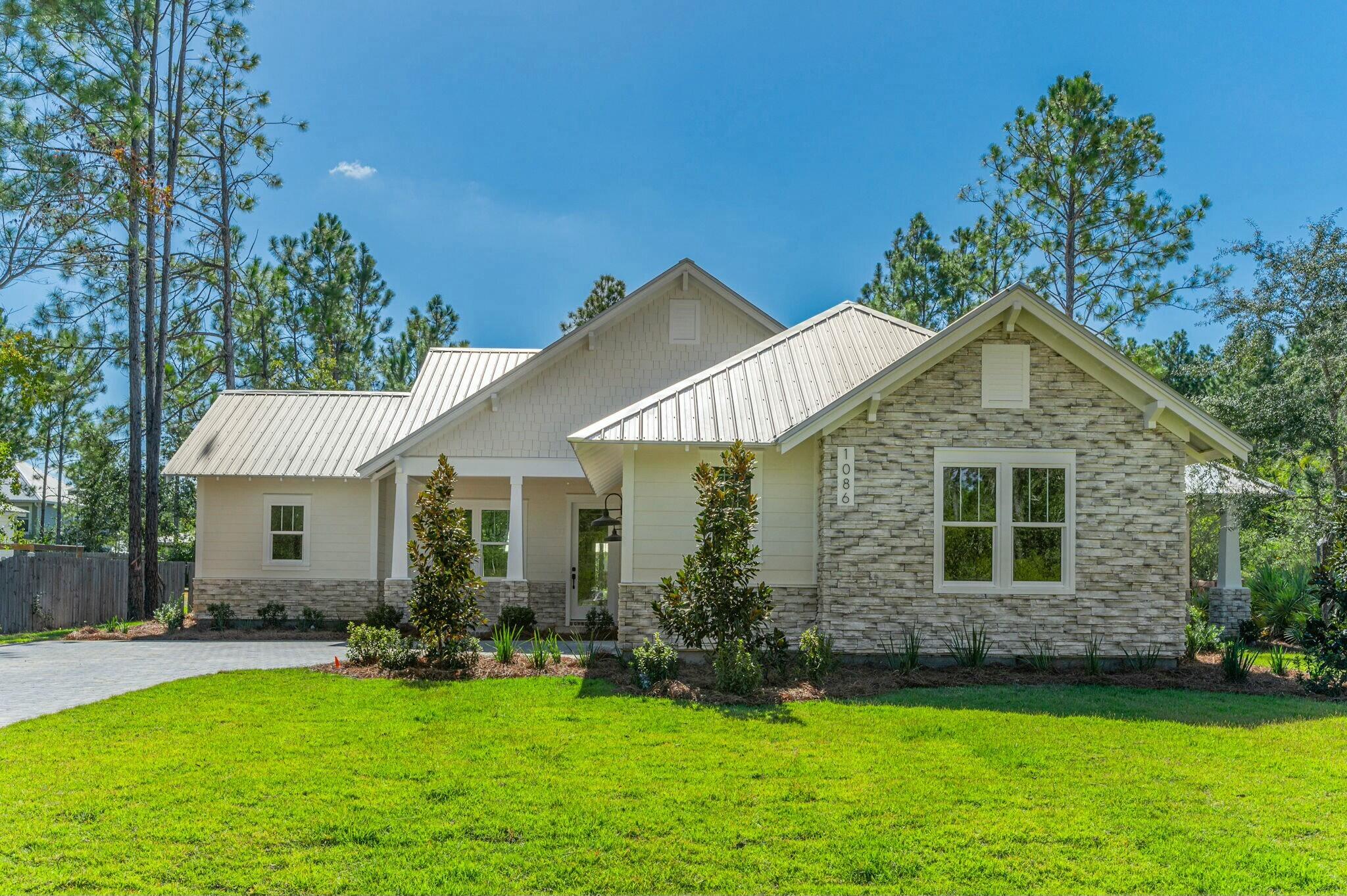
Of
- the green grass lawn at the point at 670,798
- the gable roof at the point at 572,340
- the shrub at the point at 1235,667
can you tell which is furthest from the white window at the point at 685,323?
the shrub at the point at 1235,667

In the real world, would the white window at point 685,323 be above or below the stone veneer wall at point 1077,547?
above

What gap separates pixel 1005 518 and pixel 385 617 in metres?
10.4

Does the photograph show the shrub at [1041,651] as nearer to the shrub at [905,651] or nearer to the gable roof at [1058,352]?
the shrub at [905,651]

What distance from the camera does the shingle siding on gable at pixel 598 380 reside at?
54.6ft

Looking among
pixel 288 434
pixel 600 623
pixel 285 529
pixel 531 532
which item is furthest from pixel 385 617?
pixel 288 434

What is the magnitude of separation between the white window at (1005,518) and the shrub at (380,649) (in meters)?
6.98

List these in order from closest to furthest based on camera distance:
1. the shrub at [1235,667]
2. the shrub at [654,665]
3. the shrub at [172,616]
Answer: the shrub at [654,665] → the shrub at [1235,667] → the shrub at [172,616]

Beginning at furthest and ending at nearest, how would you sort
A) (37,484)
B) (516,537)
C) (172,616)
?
(37,484) < (172,616) < (516,537)

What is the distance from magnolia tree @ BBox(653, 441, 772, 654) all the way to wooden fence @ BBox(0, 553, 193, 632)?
50.1 ft

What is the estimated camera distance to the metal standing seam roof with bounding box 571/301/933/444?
1184cm

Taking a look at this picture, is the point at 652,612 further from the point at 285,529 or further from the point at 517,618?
the point at 285,529

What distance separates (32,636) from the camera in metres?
17.3

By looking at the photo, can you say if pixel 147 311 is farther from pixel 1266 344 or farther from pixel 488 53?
pixel 1266 344

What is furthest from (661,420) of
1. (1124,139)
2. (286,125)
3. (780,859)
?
(286,125)
